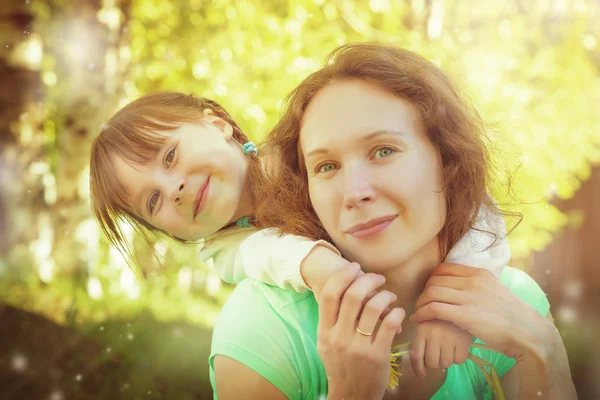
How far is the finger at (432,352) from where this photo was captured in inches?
22.9

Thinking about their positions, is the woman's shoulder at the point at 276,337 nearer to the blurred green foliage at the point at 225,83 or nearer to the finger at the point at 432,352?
the finger at the point at 432,352

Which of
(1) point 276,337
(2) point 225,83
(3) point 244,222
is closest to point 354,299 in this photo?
(1) point 276,337

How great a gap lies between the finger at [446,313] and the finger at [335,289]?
9 cm

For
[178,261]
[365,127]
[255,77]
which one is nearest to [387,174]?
[365,127]

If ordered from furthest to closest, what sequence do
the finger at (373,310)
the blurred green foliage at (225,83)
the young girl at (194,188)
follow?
the blurred green foliage at (225,83)
the young girl at (194,188)
the finger at (373,310)

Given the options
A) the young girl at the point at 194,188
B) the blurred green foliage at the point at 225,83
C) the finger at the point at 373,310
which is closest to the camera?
the finger at the point at 373,310

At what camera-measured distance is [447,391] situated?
0.66 meters

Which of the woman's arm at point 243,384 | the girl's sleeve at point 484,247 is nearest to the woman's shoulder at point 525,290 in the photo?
the girl's sleeve at point 484,247

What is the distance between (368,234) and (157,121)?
0.29 metres

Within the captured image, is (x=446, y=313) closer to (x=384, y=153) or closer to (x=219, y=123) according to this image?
(x=384, y=153)

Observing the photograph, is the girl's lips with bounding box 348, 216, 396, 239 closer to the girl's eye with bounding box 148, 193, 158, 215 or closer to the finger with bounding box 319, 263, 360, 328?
the finger with bounding box 319, 263, 360, 328

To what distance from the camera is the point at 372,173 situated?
583 mm

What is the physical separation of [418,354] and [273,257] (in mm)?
168

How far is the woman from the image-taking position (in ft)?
1.90
